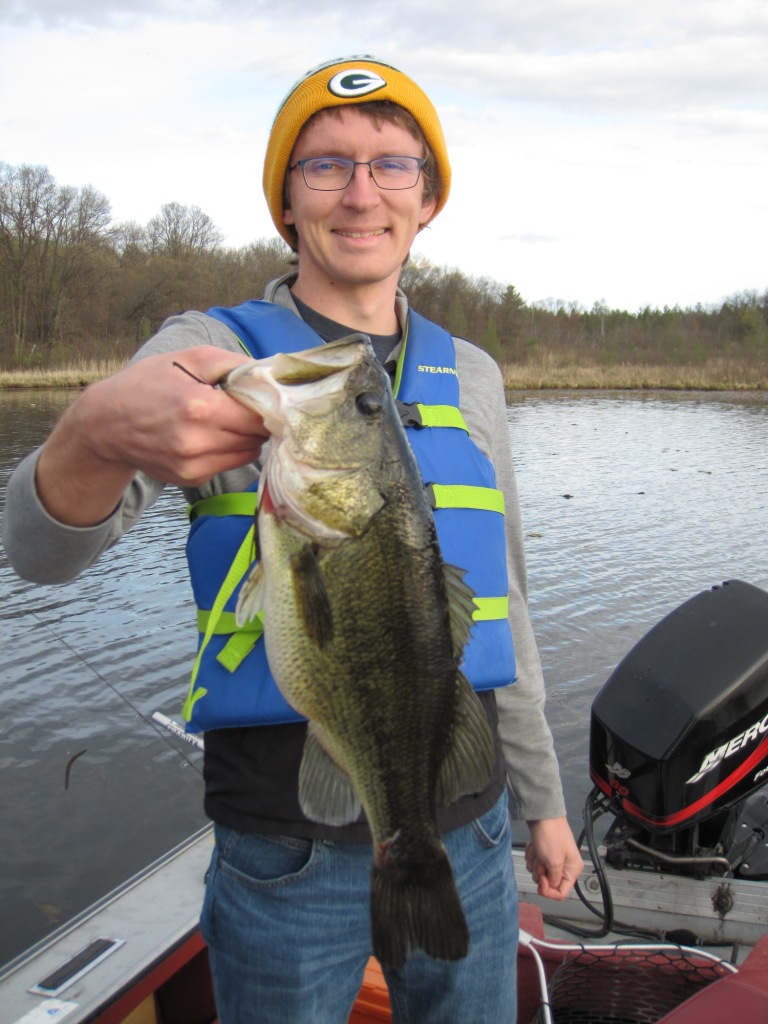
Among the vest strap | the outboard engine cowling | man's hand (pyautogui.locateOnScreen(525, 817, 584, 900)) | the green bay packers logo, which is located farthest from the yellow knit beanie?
the outboard engine cowling

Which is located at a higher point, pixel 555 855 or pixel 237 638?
pixel 237 638

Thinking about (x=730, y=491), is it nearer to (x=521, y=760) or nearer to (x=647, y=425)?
(x=647, y=425)

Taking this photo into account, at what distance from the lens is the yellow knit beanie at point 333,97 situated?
7.13 ft

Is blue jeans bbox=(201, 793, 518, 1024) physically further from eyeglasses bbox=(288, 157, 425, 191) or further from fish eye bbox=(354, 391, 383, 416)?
eyeglasses bbox=(288, 157, 425, 191)

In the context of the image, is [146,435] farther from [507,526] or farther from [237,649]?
[507,526]

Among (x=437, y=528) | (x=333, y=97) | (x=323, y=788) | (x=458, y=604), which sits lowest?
(x=323, y=788)

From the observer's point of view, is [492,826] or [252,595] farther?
[492,826]

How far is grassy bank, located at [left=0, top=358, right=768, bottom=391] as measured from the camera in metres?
41.1

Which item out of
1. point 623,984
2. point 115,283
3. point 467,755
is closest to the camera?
point 467,755

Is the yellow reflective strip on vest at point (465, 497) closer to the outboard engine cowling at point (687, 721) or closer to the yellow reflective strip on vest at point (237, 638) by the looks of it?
the yellow reflective strip on vest at point (237, 638)

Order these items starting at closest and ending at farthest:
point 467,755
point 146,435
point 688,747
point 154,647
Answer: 1. point 146,435
2. point 467,755
3. point 688,747
4. point 154,647

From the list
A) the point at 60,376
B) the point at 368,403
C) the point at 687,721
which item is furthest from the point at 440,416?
the point at 60,376

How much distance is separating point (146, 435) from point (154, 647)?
22.9 ft

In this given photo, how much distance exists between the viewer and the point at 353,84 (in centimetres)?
218
